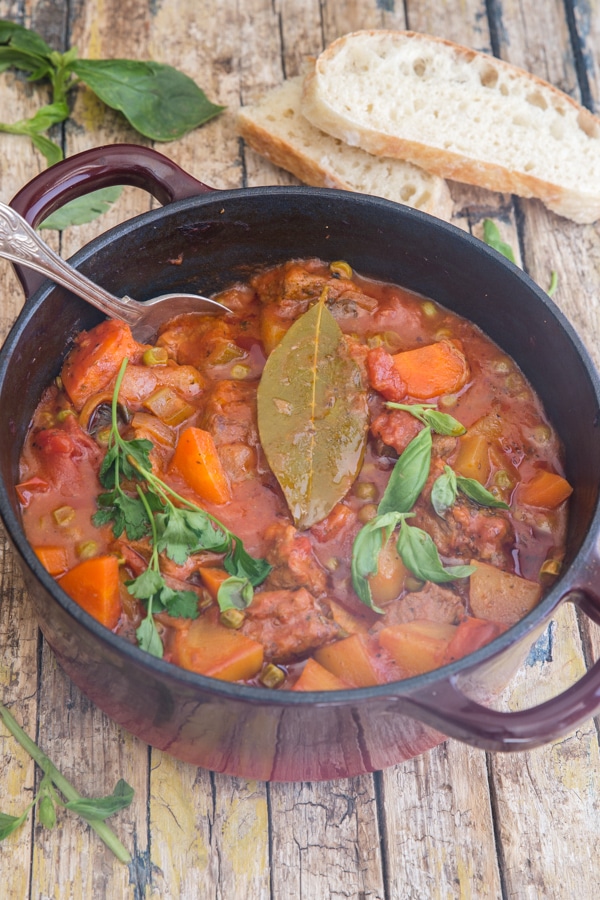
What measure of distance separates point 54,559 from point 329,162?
7.17ft

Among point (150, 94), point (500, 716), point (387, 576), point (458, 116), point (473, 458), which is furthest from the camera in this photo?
point (150, 94)

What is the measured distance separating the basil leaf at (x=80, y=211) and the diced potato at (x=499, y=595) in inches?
88.1

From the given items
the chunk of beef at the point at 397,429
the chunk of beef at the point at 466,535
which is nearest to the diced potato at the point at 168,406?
the chunk of beef at the point at 397,429

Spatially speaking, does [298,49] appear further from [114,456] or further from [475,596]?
[475,596]

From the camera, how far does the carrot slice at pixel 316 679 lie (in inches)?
108

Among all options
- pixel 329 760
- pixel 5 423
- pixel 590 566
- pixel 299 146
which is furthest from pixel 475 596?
pixel 299 146

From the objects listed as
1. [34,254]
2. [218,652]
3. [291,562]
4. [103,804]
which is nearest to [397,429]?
[291,562]

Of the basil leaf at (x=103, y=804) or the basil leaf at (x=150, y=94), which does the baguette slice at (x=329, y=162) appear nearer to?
the basil leaf at (x=150, y=94)

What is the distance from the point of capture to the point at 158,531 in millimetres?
2928

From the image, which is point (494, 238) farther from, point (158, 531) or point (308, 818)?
point (308, 818)

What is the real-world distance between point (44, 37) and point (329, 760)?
3548 mm

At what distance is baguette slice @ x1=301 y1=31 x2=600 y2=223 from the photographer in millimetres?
4016

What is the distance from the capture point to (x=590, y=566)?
8.29 ft

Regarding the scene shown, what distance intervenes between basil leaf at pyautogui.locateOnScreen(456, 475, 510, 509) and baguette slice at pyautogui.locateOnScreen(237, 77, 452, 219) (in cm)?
147
